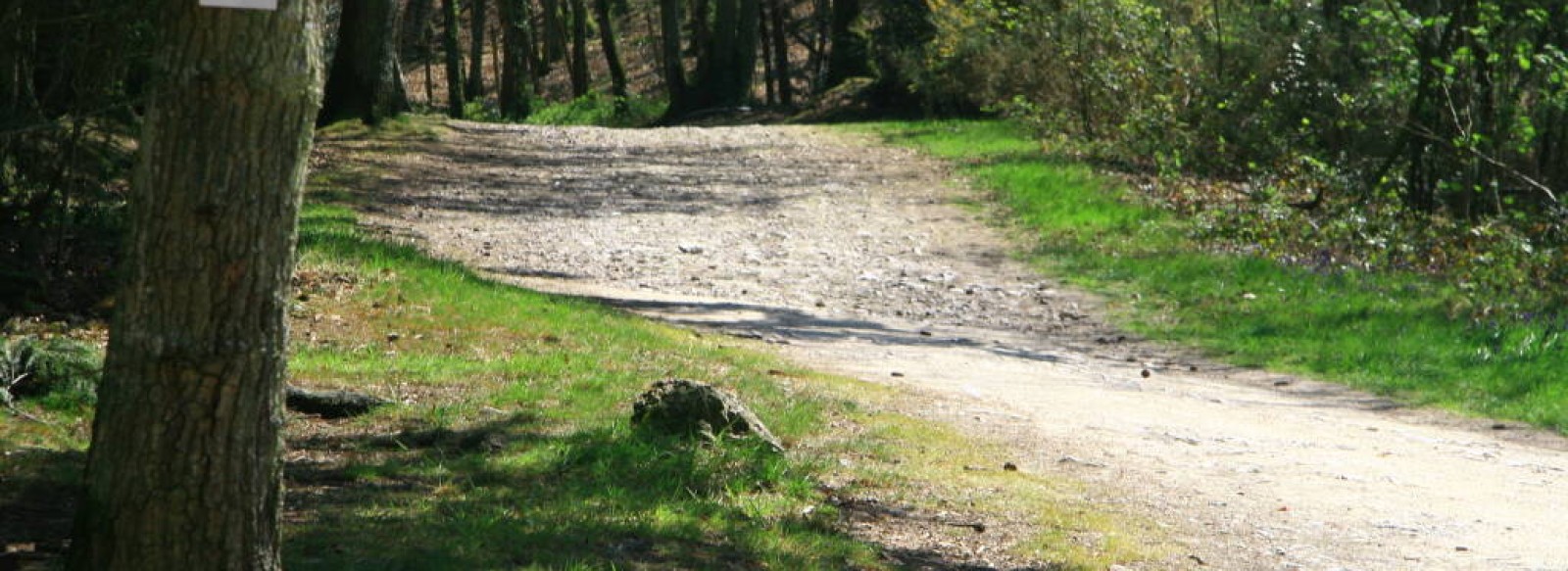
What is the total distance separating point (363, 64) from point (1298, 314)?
13268mm

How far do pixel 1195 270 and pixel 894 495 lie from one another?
951cm

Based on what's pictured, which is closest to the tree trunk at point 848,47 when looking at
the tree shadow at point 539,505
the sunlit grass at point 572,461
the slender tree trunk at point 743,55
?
the slender tree trunk at point 743,55

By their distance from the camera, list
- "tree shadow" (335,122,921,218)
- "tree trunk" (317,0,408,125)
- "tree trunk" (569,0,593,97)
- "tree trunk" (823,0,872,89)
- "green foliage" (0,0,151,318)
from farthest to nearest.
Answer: "tree trunk" (569,0,593,97)
"tree trunk" (823,0,872,89)
"tree trunk" (317,0,408,125)
"tree shadow" (335,122,921,218)
"green foliage" (0,0,151,318)

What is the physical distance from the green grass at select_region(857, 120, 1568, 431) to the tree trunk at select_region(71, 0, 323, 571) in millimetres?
8806

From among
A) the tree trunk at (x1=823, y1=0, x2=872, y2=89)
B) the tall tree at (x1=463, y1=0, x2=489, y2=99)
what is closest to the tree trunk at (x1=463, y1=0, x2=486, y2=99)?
the tall tree at (x1=463, y1=0, x2=489, y2=99)

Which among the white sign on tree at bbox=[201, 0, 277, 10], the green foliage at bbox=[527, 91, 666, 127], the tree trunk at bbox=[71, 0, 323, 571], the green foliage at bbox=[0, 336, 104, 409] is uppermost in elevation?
the white sign on tree at bbox=[201, 0, 277, 10]

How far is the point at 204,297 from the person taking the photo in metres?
3.70

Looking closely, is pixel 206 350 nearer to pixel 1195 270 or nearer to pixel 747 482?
pixel 747 482

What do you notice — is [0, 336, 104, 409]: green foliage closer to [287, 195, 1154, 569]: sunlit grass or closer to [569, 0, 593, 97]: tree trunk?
[287, 195, 1154, 569]: sunlit grass

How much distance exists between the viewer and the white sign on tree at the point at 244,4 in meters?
3.62

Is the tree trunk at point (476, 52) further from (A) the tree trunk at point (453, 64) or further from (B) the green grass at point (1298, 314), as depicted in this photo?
(B) the green grass at point (1298, 314)

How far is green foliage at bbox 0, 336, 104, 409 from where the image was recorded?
6477 mm

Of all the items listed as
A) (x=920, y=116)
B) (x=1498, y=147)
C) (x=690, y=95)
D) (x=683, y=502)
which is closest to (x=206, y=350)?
(x=683, y=502)

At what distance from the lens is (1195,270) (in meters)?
15.5
